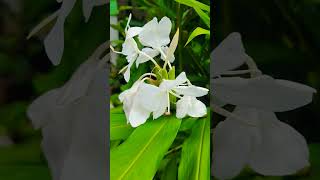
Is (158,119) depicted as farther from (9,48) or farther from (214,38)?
(9,48)

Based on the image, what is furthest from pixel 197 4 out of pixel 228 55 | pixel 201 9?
pixel 228 55

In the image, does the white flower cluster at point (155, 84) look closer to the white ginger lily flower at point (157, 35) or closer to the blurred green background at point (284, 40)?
the white ginger lily flower at point (157, 35)

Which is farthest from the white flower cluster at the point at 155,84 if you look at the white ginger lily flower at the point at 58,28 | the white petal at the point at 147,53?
the white ginger lily flower at the point at 58,28

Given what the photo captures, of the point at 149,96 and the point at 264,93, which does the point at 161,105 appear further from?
the point at 264,93

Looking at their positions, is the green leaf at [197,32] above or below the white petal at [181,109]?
above

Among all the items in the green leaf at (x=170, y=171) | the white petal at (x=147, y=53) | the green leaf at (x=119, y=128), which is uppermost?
the white petal at (x=147, y=53)
